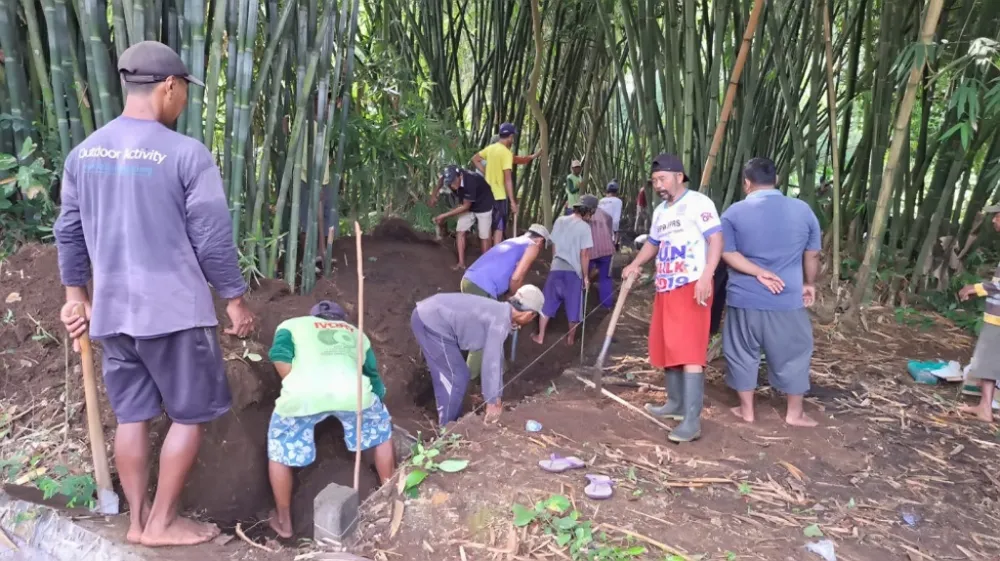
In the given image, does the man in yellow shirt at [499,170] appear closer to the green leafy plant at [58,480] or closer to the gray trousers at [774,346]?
the gray trousers at [774,346]

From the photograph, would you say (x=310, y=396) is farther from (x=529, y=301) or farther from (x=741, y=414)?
(x=741, y=414)

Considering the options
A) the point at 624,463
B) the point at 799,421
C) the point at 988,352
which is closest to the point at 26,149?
the point at 624,463

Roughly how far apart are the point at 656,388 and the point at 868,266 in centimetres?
172

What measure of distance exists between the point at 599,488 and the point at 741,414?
1174 millimetres

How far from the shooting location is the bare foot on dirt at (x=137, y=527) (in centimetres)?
208

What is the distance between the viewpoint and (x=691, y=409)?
2912mm

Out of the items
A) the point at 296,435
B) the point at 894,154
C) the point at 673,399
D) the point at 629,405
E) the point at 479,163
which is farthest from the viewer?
the point at 479,163

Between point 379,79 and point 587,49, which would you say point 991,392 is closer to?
point 379,79

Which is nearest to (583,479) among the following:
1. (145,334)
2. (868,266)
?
(145,334)

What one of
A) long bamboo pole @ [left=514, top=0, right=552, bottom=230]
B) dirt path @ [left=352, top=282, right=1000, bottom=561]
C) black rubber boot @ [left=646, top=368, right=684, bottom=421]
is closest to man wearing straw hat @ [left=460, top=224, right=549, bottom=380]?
dirt path @ [left=352, top=282, right=1000, bottom=561]

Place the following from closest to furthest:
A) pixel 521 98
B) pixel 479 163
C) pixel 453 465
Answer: pixel 453 465 → pixel 479 163 → pixel 521 98

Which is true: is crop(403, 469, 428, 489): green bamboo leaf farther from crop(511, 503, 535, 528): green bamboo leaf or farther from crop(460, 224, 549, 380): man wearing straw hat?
crop(460, 224, 549, 380): man wearing straw hat

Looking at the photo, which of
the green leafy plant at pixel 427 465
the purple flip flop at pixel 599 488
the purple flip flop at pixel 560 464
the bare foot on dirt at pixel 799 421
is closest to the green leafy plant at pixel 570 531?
the purple flip flop at pixel 599 488

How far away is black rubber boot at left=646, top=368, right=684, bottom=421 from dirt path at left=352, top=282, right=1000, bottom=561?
0.37 ft
